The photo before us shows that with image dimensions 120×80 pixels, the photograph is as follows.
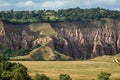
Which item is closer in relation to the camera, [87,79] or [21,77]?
[21,77]

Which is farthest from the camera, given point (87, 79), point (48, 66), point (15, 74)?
point (48, 66)

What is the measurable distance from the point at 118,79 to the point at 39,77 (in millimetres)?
38536

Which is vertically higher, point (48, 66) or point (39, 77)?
point (39, 77)

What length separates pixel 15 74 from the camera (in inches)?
4188

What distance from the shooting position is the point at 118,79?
463 ft

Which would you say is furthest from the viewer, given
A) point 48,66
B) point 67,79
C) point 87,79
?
point 48,66

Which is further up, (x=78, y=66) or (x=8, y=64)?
(x=8, y=64)

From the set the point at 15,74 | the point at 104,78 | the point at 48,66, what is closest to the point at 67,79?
the point at 104,78

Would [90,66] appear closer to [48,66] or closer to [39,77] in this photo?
[48,66]

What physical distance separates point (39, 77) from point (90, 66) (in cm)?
9050

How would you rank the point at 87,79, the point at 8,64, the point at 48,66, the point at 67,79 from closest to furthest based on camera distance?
the point at 67,79, the point at 8,64, the point at 87,79, the point at 48,66

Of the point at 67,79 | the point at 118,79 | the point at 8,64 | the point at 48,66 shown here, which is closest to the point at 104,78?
the point at 67,79

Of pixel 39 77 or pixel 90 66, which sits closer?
pixel 39 77

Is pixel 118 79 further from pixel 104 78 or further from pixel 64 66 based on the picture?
pixel 64 66
